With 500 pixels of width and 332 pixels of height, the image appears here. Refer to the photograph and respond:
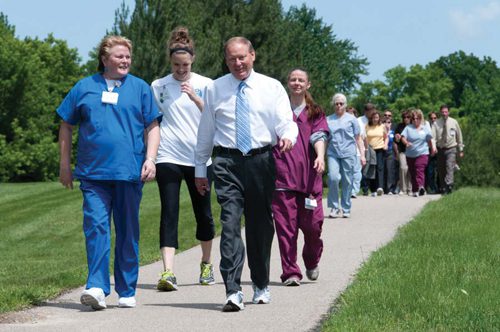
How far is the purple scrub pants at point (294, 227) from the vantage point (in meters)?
9.37

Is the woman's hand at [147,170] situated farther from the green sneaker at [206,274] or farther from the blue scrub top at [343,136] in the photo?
the blue scrub top at [343,136]

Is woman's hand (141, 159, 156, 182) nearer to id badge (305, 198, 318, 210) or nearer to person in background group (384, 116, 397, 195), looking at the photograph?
id badge (305, 198, 318, 210)

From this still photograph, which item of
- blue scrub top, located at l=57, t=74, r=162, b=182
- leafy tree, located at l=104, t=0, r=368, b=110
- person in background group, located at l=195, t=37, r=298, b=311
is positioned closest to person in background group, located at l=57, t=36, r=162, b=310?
blue scrub top, located at l=57, t=74, r=162, b=182

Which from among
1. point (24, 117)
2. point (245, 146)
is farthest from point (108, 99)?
point (24, 117)

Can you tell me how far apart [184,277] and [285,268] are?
1247 millimetres

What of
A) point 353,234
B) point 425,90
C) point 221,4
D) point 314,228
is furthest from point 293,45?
point 314,228

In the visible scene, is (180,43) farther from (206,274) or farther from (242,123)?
(206,274)

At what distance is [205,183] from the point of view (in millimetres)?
8219

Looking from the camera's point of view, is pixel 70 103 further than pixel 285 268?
No

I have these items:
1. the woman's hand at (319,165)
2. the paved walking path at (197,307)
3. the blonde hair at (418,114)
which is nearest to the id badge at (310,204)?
the woman's hand at (319,165)

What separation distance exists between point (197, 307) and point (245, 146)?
1175 millimetres

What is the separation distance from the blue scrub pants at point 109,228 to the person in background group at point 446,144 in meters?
16.3

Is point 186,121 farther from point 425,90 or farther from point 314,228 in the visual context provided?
point 425,90

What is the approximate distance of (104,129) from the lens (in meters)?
8.02
